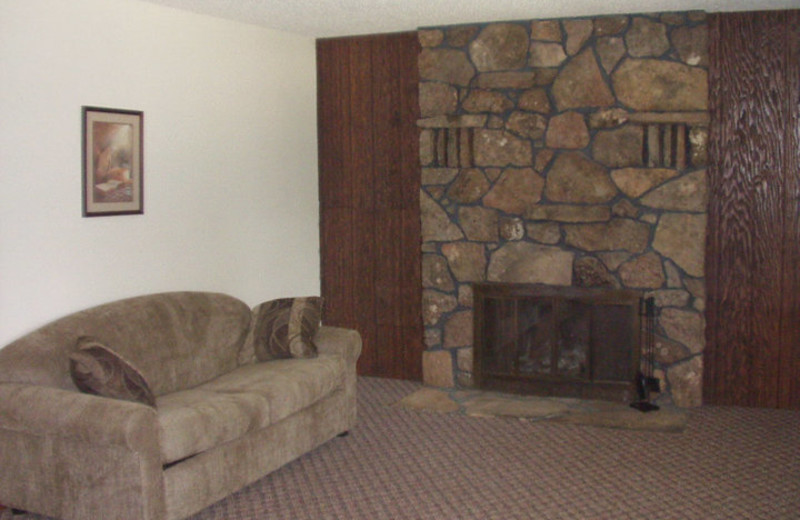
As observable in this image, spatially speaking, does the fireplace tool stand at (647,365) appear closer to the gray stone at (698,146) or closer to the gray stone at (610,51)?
the gray stone at (698,146)

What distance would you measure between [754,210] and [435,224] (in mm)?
1946

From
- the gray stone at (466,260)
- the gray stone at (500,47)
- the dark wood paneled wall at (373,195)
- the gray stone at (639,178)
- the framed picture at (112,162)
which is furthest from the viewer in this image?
the dark wood paneled wall at (373,195)

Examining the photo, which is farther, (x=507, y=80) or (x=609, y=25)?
(x=507, y=80)

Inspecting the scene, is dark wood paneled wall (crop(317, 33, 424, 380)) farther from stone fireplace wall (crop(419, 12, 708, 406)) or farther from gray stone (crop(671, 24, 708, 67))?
gray stone (crop(671, 24, 708, 67))

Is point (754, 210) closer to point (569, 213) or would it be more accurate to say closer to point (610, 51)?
point (569, 213)

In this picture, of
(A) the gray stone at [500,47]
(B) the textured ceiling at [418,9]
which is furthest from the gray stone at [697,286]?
(A) the gray stone at [500,47]

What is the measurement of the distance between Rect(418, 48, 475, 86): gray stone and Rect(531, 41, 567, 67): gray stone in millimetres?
405

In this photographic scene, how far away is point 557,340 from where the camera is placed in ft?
17.4

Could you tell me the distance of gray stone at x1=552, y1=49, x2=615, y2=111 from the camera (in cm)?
510

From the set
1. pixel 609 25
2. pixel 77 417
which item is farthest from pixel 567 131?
pixel 77 417

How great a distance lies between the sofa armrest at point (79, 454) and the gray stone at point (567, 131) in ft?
10.0

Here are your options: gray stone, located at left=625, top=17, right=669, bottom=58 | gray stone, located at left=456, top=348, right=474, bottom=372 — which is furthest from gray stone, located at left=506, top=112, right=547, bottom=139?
gray stone, located at left=456, top=348, right=474, bottom=372

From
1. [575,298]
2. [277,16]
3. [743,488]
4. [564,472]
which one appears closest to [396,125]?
[277,16]

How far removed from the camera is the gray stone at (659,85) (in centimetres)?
493
